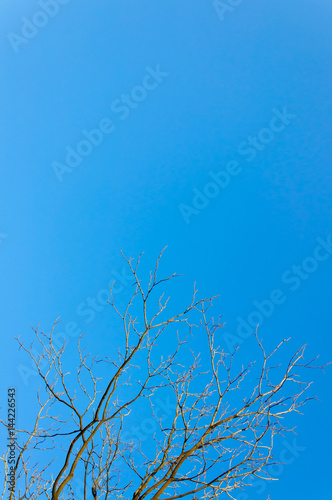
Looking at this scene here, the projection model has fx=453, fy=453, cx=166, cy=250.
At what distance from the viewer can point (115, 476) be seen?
422cm

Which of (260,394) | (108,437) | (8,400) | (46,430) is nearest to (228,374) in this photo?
(260,394)

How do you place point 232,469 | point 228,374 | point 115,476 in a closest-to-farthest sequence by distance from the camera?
point 232,469 < point 228,374 < point 115,476

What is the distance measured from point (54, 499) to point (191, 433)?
102 cm

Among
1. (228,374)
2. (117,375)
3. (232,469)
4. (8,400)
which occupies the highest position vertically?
(8,400)

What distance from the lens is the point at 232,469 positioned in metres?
3.20

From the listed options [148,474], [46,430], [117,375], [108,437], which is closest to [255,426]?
[148,474]

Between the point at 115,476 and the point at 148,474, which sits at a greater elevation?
the point at 115,476

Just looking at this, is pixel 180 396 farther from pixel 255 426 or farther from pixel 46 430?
pixel 46 430

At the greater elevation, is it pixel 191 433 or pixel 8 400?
pixel 8 400

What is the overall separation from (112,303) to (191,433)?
1158mm

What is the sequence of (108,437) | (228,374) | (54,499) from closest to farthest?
(54,499), (228,374), (108,437)

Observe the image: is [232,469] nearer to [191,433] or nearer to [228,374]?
[191,433]

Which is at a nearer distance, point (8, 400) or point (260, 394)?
point (260, 394)

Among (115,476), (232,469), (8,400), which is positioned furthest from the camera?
(8,400)
